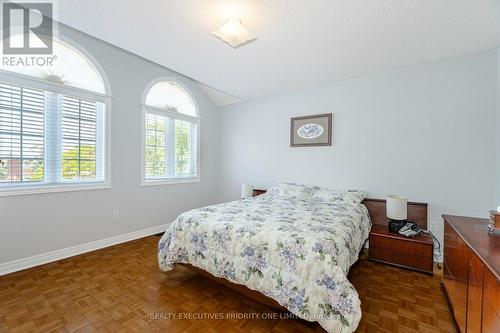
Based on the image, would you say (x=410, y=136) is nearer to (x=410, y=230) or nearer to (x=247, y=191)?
(x=410, y=230)

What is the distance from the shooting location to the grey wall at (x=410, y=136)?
249 centimetres

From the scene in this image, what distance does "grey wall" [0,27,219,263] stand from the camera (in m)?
2.37

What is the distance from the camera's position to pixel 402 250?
2494 millimetres

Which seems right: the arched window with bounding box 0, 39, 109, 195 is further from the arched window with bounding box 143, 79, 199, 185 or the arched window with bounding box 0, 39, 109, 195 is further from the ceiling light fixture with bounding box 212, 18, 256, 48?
the ceiling light fixture with bounding box 212, 18, 256, 48

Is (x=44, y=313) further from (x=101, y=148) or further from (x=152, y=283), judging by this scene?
(x=101, y=148)

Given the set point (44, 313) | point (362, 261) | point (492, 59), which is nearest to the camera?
point (44, 313)

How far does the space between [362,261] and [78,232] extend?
3.60 m

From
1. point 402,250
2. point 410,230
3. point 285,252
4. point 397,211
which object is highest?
point 397,211

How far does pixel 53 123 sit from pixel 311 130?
3.52 m

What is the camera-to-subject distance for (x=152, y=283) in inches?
84.5

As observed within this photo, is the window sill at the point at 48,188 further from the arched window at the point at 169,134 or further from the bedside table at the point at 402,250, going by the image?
the bedside table at the point at 402,250

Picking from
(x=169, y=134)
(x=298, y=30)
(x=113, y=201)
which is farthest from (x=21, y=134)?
(x=298, y=30)

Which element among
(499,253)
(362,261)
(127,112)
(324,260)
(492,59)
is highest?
(492,59)

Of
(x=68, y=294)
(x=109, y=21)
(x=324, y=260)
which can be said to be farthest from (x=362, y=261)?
(x=109, y=21)
